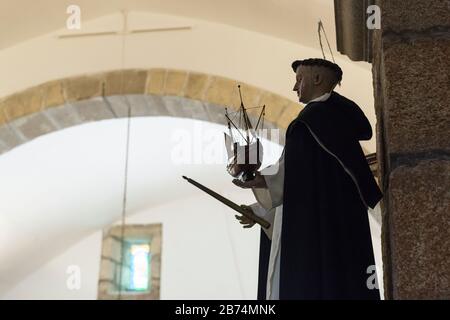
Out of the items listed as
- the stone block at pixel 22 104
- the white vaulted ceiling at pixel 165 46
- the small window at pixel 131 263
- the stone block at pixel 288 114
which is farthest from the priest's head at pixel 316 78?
the small window at pixel 131 263

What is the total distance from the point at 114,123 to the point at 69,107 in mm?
1499

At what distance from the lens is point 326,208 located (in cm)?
183

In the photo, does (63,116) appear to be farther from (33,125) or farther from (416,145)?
(416,145)

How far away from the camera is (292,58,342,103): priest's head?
83.7 inches

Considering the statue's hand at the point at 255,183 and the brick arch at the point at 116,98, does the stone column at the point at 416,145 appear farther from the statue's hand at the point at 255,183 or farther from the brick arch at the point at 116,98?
the brick arch at the point at 116,98

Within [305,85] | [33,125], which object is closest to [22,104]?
[33,125]

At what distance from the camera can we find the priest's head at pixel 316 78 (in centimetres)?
212

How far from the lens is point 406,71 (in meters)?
1.90

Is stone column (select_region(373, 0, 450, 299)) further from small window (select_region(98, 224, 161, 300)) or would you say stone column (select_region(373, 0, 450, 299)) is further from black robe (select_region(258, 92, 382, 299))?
small window (select_region(98, 224, 161, 300))

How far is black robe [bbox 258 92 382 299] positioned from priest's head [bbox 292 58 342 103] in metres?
0.11

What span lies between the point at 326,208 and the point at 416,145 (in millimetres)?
249

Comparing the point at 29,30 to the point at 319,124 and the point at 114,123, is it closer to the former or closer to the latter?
the point at 114,123
